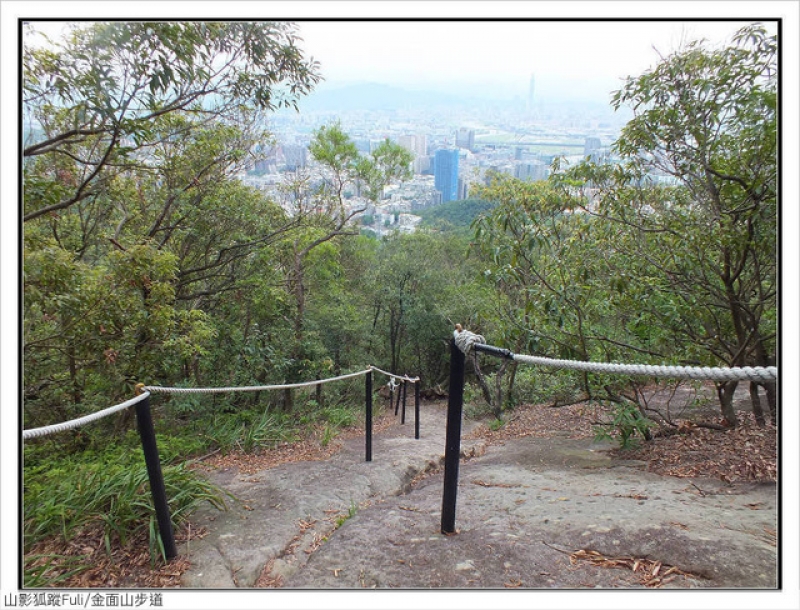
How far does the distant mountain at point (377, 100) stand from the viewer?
6.85m

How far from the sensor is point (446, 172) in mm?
11312

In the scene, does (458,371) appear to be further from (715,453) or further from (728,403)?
(728,403)

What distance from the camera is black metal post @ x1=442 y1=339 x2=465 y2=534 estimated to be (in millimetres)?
2250

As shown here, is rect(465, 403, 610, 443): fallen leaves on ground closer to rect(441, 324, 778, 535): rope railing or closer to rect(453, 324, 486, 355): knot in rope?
rect(441, 324, 778, 535): rope railing

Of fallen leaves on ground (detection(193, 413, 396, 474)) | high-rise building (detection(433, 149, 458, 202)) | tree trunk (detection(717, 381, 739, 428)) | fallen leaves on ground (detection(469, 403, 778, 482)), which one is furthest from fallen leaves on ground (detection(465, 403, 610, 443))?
high-rise building (detection(433, 149, 458, 202))

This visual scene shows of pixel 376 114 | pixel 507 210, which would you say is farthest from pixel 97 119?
pixel 376 114

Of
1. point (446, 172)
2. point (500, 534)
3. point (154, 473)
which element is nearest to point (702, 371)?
point (500, 534)

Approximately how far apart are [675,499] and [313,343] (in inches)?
312

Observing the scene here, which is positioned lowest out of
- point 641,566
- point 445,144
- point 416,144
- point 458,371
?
point 641,566

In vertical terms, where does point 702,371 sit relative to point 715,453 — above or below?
above

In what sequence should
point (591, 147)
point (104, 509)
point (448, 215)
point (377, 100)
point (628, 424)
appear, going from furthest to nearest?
1. point (448, 215)
2. point (377, 100)
3. point (591, 147)
4. point (628, 424)
5. point (104, 509)

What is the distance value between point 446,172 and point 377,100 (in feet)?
11.7

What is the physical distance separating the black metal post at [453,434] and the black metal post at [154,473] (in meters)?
1.35

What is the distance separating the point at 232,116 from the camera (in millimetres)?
5707
